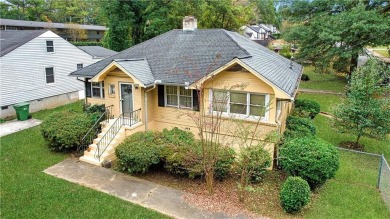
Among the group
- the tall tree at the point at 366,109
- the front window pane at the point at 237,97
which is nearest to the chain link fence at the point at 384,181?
the tall tree at the point at 366,109

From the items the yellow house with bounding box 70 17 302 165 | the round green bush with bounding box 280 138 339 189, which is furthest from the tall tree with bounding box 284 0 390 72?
the round green bush with bounding box 280 138 339 189

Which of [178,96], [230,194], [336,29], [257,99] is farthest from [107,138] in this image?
[336,29]

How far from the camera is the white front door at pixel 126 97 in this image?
47.0 feet

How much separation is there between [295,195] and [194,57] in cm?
880

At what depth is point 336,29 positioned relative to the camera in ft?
82.1

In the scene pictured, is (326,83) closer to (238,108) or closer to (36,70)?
(238,108)

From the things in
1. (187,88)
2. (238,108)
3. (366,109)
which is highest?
(187,88)

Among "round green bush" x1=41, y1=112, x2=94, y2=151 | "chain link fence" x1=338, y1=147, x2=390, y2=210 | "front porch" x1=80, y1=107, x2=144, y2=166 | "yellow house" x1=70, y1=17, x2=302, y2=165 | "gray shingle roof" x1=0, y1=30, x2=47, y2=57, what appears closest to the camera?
"chain link fence" x1=338, y1=147, x2=390, y2=210

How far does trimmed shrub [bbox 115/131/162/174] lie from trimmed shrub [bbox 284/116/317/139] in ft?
19.2

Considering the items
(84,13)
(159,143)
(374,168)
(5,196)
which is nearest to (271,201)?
(159,143)

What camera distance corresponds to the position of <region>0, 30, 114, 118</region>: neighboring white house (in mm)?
19141

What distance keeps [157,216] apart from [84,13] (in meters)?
72.5

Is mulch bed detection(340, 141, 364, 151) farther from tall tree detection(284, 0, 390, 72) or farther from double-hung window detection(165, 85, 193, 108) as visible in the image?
tall tree detection(284, 0, 390, 72)

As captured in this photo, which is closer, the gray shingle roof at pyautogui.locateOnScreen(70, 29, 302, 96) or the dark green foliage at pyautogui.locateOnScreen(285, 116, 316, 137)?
the dark green foliage at pyautogui.locateOnScreen(285, 116, 316, 137)
